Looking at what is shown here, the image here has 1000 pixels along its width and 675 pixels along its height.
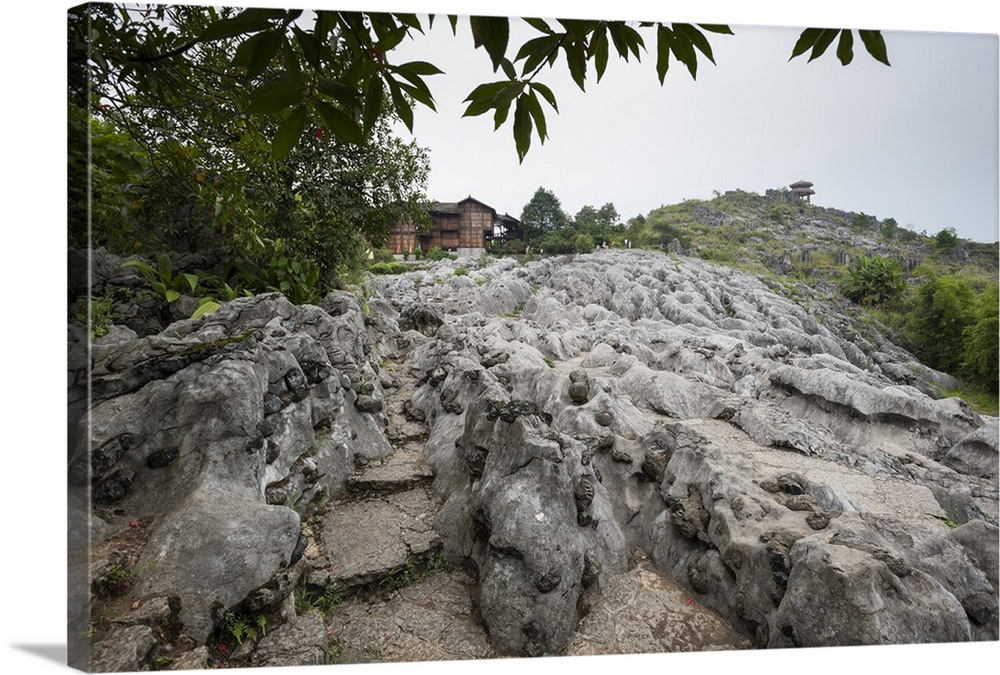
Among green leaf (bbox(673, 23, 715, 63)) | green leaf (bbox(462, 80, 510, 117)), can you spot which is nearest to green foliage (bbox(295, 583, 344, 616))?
green leaf (bbox(462, 80, 510, 117))

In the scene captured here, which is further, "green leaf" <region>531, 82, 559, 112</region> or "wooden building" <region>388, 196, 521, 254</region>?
"wooden building" <region>388, 196, 521, 254</region>

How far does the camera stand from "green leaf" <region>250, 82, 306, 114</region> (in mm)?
1078

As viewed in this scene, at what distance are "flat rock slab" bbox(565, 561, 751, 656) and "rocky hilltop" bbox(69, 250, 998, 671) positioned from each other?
12 mm

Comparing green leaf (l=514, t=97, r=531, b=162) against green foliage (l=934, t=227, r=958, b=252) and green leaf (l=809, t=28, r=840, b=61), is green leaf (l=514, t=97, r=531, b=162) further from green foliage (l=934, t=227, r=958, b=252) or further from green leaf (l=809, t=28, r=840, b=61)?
green foliage (l=934, t=227, r=958, b=252)

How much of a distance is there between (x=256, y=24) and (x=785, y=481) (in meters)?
3.61

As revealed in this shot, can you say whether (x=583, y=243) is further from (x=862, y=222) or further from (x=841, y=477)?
(x=841, y=477)

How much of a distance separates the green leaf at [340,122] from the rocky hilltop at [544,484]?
7.62 feet

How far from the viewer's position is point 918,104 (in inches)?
133

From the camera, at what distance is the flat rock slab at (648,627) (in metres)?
2.85

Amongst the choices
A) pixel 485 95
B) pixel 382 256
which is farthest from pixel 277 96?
pixel 382 256

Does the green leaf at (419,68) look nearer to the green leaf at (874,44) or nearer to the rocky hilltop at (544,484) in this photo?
the green leaf at (874,44)

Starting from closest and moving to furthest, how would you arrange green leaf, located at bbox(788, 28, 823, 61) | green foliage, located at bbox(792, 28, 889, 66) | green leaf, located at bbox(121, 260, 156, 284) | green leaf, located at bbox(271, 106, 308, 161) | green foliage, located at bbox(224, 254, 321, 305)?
green leaf, located at bbox(271, 106, 308, 161) < green foliage, located at bbox(792, 28, 889, 66) < green leaf, located at bbox(788, 28, 823, 61) < green leaf, located at bbox(121, 260, 156, 284) < green foliage, located at bbox(224, 254, 321, 305)

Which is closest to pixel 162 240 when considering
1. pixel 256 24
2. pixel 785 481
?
pixel 256 24

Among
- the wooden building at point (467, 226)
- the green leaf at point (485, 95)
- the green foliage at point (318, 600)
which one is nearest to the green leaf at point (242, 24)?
the green leaf at point (485, 95)
